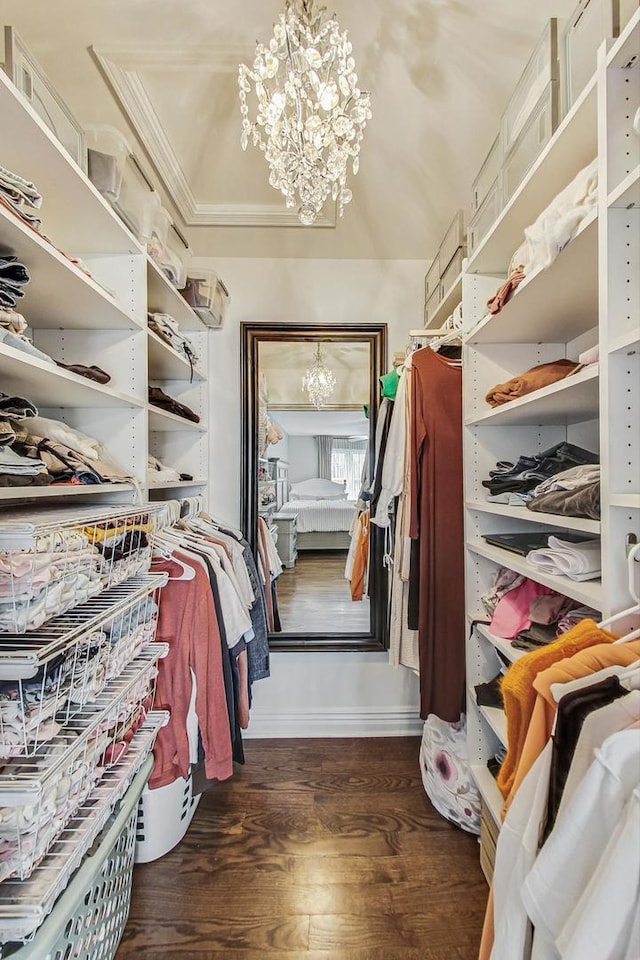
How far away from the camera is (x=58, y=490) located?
3.20 ft

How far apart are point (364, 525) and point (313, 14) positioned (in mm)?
1809

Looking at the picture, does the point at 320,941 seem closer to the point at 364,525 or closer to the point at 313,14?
the point at 364,525

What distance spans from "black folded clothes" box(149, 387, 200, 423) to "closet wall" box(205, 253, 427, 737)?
32 cm

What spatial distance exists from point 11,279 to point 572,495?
1.30m

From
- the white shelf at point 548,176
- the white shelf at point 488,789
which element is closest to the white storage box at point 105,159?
the white shelf at point 548,176

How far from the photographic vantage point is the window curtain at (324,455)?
7.11 feet

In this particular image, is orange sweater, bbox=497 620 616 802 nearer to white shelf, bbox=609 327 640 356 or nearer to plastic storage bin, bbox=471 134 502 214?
white shelf, bbox=609 327 640 356

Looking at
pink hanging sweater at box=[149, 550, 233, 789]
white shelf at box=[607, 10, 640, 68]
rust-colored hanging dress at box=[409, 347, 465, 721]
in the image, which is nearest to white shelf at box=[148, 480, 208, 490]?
pink hanging sweater at box=[149, 550, 233, 789]

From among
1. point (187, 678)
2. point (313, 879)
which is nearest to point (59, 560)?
point (187, 678)

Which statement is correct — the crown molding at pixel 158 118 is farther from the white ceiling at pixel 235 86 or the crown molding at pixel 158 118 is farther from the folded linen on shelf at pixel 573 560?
the folded linen on shelf at pixel 573 560

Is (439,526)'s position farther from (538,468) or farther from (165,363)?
(165,363)

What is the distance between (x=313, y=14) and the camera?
3.47ft

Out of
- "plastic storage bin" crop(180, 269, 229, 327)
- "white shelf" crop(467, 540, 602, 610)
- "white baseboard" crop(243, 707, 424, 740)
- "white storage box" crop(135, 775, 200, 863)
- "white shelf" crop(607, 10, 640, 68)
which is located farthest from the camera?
"white baseboard" crop(243, 707, 424, 740)

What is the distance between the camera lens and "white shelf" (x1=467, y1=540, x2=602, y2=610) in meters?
0.84
